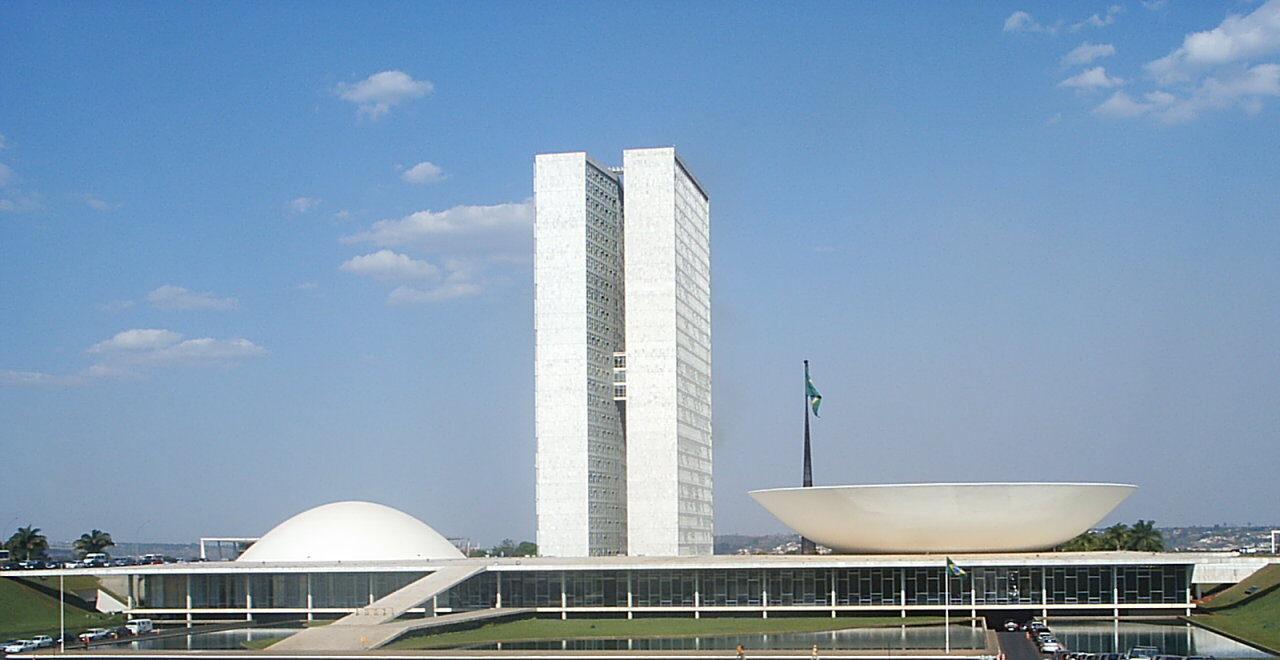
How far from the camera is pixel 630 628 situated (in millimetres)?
55906

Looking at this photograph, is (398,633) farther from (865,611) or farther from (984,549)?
(984,549)

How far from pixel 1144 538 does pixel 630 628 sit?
41.5 meters

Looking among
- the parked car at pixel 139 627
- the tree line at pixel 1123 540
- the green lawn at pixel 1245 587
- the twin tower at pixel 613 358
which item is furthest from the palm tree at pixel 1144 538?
the parked car at pixel 139 627

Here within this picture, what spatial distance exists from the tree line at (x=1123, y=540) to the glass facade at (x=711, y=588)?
23.0 metres

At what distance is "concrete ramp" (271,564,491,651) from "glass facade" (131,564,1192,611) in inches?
42.7

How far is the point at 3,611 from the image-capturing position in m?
62.3

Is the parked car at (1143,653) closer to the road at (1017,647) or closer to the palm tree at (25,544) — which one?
the road at (1017,647)

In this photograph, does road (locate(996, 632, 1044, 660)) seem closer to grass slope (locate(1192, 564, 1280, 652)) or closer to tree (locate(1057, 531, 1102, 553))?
grass slope (locate(1192, 564, 1280, 652))

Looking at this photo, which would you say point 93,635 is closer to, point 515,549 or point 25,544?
point 25,544

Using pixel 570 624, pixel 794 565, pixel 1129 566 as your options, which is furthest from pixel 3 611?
pixel 1129 566

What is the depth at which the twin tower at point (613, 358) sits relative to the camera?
76.7 meters

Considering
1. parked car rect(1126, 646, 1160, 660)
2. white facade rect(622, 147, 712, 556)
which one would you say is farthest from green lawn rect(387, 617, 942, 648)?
white facade rect(622, 147, 712, 556)

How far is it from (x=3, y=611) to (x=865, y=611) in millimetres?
36154

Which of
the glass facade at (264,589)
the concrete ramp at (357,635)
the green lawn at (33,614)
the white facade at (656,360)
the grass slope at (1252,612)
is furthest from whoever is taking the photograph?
the white facade at (656,360)
